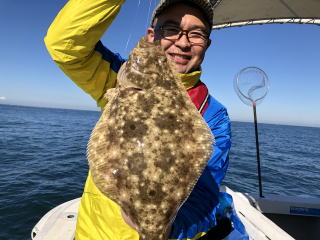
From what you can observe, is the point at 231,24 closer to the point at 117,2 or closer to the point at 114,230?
the point at 117,2

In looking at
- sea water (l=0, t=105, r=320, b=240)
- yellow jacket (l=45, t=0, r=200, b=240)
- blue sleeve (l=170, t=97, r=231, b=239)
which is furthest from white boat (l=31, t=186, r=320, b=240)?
sea water (l=0, t=105, r=320, b=240)

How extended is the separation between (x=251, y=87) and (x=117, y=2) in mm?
6306

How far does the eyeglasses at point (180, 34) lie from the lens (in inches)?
102

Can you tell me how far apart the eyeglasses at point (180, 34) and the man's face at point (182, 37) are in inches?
1.0

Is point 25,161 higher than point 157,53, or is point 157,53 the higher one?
point 157,53

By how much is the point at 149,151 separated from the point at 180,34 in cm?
149

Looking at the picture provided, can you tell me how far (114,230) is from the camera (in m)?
2.32

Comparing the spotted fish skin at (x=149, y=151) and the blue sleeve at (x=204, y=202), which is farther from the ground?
the spotted fish skin at (x=149, y=151)

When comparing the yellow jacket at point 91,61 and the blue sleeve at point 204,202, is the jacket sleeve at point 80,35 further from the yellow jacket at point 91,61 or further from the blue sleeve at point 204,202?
the blue sleeve at point 204,202

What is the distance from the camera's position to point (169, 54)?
268 centimetres

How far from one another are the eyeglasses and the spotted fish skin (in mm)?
721

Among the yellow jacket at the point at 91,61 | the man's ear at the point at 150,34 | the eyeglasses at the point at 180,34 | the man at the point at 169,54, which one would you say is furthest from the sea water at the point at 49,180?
the eyeglasses at the point at 180,34

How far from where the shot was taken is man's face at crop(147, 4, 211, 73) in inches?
103

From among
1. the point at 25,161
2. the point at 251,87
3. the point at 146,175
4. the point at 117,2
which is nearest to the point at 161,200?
the point at 146,175
